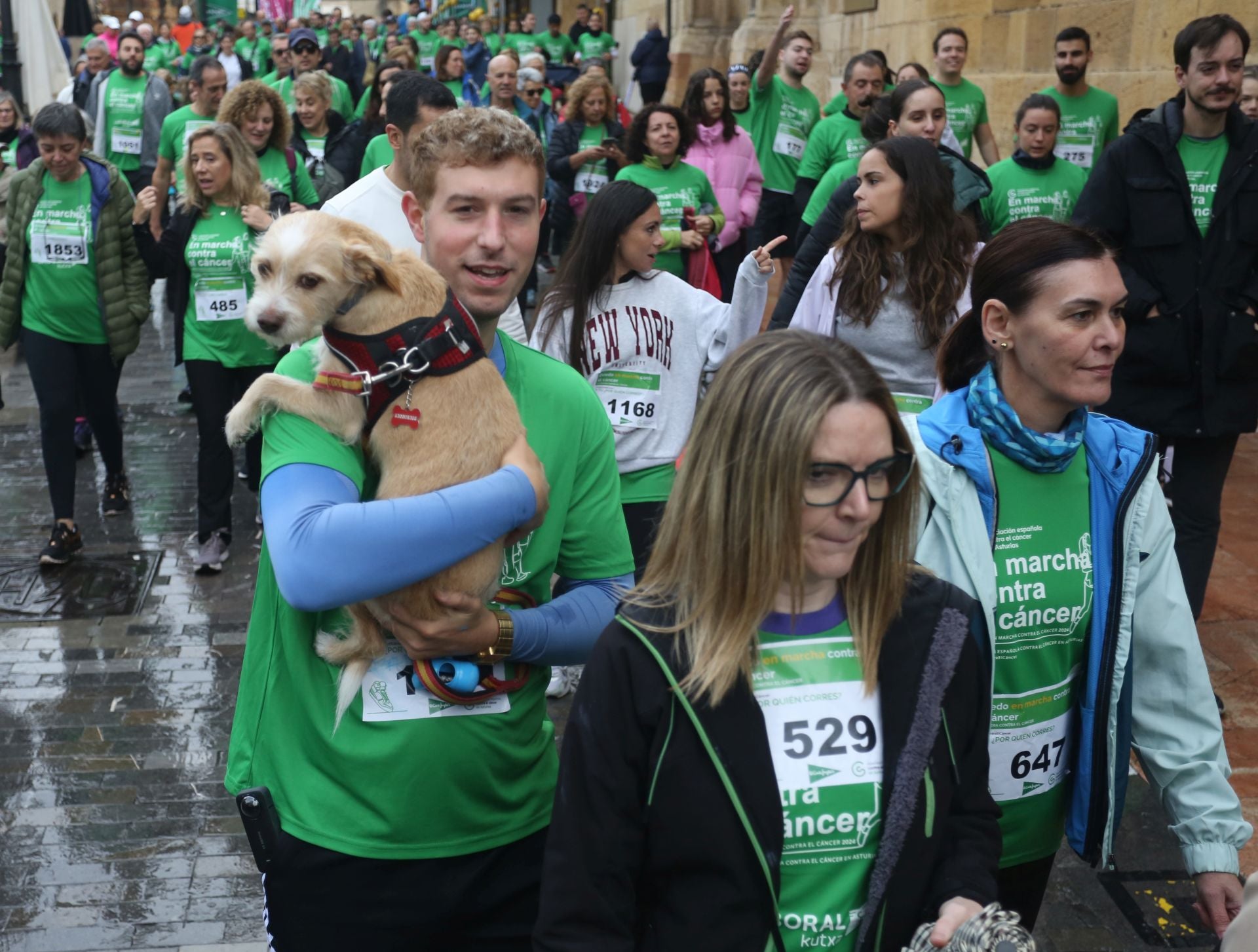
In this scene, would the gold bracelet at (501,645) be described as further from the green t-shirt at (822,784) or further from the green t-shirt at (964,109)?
the green t-shirt at (964,109)

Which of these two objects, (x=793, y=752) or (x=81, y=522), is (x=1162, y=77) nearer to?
(x=81, y=522)

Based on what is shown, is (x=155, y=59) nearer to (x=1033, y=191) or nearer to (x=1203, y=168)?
(x=1033, y=191)

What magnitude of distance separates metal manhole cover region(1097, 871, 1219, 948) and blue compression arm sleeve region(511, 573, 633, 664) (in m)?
2.47

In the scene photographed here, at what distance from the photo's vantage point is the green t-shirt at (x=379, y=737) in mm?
2307

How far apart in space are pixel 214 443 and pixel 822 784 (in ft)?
19.8

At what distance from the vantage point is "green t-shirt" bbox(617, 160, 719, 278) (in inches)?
340

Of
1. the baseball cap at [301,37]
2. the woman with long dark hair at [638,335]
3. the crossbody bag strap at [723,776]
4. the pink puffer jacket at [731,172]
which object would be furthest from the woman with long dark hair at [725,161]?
the crossbody bag strap at [723,776]

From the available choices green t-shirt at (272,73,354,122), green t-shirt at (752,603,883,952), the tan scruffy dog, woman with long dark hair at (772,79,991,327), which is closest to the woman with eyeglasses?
green t-shirt at (752,603,883,952)

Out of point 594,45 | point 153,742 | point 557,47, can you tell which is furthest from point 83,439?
point 594,45

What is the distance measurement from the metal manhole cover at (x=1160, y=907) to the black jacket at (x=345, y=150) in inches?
290

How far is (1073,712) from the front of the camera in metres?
2.87

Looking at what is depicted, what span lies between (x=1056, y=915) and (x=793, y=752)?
8.35ft

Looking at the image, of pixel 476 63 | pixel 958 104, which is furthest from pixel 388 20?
pixel 958 104

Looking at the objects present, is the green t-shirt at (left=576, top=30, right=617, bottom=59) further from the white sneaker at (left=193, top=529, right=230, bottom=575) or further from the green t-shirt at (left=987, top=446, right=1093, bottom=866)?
the green t-shirt at (left=987, top=446, right=1093, bottom=866)
